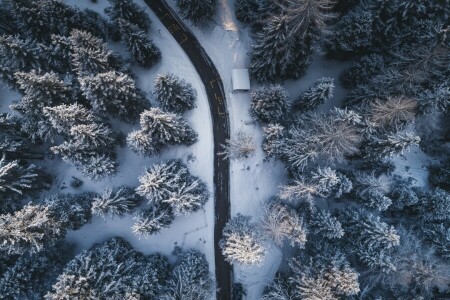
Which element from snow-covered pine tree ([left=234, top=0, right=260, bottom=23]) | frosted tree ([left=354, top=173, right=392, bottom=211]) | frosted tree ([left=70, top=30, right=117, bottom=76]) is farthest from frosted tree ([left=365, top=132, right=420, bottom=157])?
frosted tree ([left=70, top=30, right=117, bottom=76])

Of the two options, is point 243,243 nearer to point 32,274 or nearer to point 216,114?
point 216,114

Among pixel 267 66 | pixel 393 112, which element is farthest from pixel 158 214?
pixel 393 112

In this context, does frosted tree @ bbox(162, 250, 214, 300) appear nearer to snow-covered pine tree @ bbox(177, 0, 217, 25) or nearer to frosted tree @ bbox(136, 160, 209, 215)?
frosted tree @ bbox(136, 160, 209, 215)

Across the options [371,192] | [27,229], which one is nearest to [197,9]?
[371,192]

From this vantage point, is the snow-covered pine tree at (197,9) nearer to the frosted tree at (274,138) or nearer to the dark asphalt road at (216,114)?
the dark asphalt road at (216,114)

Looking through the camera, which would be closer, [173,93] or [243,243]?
[243,243]
